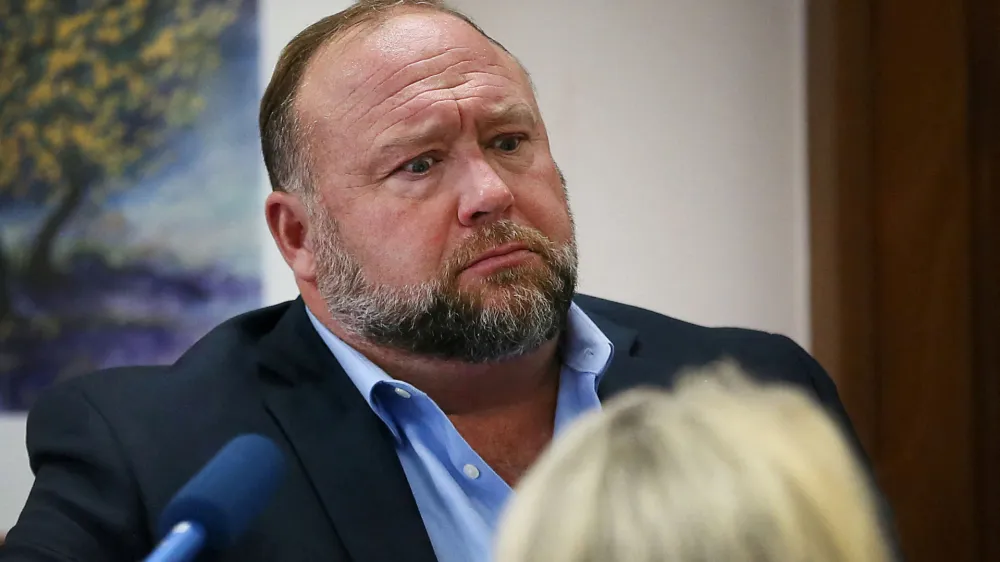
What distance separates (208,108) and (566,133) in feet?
2.09

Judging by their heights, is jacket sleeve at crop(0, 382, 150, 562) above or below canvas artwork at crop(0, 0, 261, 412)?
below

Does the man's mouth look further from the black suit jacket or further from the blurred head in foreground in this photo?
the blurred head in foreground

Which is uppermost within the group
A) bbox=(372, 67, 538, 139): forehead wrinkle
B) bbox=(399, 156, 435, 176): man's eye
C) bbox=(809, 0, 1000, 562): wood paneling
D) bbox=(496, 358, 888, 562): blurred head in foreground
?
bbox=(372, 67, 538, 139): forehead wrinkle

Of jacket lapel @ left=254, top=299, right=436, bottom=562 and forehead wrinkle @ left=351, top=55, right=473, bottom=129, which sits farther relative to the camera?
forehead wrinkle @ left=351, top=55, right=473, bottom=129

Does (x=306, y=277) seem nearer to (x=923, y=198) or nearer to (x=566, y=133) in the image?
(x=566, y=133)

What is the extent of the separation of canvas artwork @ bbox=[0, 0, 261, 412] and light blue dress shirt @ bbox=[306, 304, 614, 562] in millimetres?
487

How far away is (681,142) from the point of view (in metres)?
1.65

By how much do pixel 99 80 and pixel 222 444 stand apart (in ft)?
2.45

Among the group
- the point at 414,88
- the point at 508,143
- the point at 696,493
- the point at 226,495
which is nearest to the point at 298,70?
the point at 414,88

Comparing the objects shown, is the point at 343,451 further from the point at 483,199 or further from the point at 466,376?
the point at 483,199

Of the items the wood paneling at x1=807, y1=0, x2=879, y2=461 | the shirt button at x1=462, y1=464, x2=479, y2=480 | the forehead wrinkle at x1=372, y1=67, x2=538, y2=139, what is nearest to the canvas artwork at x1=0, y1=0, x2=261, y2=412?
the forehead wrinkle at x1=372, y1=67, x2=538, y2=139

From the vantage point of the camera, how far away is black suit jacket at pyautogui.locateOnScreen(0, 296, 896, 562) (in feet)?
3.09

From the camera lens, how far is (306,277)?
1.20 m

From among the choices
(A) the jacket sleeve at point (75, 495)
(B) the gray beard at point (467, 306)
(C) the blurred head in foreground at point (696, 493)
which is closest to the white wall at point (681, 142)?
(B) the gray beard at point (467, 306)
